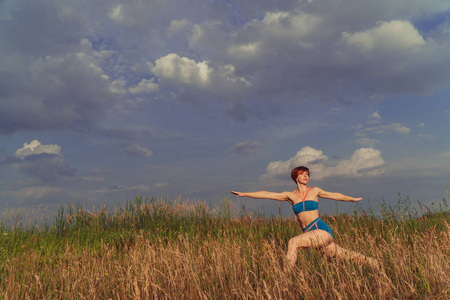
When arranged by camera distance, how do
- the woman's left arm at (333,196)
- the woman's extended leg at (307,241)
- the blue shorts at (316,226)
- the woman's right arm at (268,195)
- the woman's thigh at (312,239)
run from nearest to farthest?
the woman's extended leg at (307,241)
the woman's thigh at (312,239)
the blue shorts at (316,226)
the woman's right arm at (268,195)
the woman's left arm at (333,196)

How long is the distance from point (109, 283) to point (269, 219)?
26.3ft

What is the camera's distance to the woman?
6411mm

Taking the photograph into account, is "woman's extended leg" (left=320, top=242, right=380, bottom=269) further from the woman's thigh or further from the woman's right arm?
the woman's right arm

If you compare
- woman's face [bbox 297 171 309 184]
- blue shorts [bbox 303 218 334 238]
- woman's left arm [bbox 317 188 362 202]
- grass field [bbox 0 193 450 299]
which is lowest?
grass field [bbox 0 193 450 299]

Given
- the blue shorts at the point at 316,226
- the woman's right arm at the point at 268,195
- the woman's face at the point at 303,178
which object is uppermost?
the woman's face at the point at 303,178

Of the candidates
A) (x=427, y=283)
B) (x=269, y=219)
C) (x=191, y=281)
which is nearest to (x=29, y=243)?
(x=191, y=281)

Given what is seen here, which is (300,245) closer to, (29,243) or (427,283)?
(427,283)

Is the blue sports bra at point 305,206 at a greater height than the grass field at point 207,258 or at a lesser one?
greater

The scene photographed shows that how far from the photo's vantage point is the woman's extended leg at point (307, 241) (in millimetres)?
6230

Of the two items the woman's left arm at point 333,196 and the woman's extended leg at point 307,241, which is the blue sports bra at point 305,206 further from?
the woman's extended leg at point 307,241

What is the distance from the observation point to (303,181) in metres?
Answer: 7.41

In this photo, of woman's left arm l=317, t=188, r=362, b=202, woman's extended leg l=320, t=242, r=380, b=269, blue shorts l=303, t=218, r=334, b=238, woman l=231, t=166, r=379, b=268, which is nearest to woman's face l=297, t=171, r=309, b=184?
woman l=231, t=166, r=379, b=268

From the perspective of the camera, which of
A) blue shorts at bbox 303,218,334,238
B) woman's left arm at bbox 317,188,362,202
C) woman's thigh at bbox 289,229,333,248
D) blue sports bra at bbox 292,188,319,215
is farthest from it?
woman's left arm at bbox 317,188,362,202

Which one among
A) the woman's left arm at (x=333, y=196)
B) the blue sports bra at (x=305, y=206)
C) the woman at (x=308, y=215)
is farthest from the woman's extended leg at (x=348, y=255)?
the woman's left arm at (x=333, y=196)
